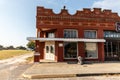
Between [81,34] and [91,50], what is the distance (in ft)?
8.17

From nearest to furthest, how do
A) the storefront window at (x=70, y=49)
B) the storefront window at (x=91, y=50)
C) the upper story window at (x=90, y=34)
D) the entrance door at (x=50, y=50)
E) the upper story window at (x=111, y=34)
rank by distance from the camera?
the storefront window at (x=70, y=49)
the storefront window at (x=91, y=50)
the upper story window at (x=90, y=34)
the entrance door at (x=50, y=50)
the upper story window at (x=111, y=34)

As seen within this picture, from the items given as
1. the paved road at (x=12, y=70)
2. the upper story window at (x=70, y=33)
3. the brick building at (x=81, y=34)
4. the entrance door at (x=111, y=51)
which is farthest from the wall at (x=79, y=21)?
the paved road at (x=12, y=70)

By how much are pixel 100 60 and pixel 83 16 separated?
6.06 m

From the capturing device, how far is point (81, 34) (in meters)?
25.9

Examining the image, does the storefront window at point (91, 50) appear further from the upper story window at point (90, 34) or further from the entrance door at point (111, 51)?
the entrance door at point (111, 51)

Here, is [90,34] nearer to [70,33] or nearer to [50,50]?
[70,33]

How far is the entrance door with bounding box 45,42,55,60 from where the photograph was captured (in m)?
27.0

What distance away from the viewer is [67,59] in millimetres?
25547

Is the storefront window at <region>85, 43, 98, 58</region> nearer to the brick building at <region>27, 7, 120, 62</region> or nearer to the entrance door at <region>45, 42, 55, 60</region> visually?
the brick building at <region>27, 7, 120, 62</region>

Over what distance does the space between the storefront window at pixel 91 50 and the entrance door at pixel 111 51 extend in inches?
62.2

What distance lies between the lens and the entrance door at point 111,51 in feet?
88.7

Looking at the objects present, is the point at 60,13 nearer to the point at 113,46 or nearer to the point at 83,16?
the point at 83,16

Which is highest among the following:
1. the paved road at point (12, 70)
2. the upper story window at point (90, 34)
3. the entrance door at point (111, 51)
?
the upper story window at point (90, 34)

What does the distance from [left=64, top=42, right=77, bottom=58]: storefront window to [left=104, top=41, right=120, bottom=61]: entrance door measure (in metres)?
4.32
